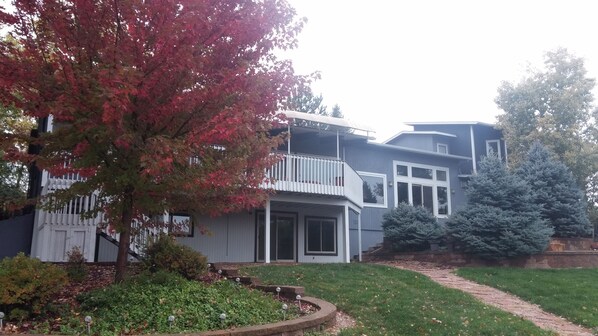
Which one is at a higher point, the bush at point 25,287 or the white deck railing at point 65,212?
the white deck railing at point 65,212

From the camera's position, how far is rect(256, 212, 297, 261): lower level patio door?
58.2 ft

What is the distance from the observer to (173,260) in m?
9.11

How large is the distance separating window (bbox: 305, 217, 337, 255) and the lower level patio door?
1.82 feet

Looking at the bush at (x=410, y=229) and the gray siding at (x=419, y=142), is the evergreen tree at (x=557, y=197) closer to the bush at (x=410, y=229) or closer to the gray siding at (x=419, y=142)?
the bush at (x=410, y=229)

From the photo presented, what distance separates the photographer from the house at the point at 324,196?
12150mm

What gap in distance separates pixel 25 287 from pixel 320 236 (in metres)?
13.2

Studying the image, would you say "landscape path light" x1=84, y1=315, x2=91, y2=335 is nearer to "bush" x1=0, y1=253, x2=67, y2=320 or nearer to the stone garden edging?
"bush" x1=0, y1=253, x2=67, y2=320

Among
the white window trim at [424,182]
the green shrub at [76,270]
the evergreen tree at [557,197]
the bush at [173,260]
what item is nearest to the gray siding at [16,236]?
the green shrub at [76,270]

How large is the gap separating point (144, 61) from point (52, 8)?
1256mm

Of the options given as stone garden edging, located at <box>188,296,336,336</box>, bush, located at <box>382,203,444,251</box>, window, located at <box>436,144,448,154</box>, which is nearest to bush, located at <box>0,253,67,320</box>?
stone garden edging, located at <box>188,296,336,336</box>

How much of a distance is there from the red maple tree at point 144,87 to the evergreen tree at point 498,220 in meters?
10.5

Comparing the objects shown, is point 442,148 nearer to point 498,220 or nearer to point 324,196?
point 498,220

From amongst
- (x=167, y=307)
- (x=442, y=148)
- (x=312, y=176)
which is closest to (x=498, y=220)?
(x=312, y=176)

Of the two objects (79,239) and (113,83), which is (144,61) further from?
(79,239)
